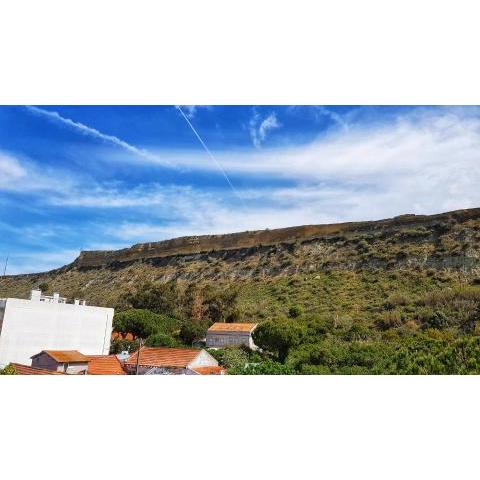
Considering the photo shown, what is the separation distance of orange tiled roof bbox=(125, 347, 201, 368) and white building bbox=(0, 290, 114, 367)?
8.28 ft

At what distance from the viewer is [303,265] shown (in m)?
18.1

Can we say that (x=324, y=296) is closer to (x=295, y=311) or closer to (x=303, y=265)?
(x=295, y=311)

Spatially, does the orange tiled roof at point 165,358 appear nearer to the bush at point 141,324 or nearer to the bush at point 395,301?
the bush at point 141,324

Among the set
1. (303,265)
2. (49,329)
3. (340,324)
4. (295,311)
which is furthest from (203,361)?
(303,265)

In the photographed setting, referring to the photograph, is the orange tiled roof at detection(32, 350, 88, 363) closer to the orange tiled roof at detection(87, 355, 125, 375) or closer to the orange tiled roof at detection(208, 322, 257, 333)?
the orange tiled roof at detection(87, 355, 125, 375)

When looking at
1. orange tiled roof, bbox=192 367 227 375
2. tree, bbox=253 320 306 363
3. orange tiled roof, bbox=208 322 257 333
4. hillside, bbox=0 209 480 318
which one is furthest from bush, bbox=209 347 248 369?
hillside, bbox=0 209 480 318

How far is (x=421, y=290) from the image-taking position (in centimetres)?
1365

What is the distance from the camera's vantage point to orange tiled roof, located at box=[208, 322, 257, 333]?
13.3 m

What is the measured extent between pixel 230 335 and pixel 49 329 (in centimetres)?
479

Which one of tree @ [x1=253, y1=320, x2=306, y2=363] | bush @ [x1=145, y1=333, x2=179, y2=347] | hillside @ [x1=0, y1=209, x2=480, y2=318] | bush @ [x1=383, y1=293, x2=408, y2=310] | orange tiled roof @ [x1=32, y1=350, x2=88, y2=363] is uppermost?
hillside @ [x1=0, y1=209, x2=480, y2=318]
